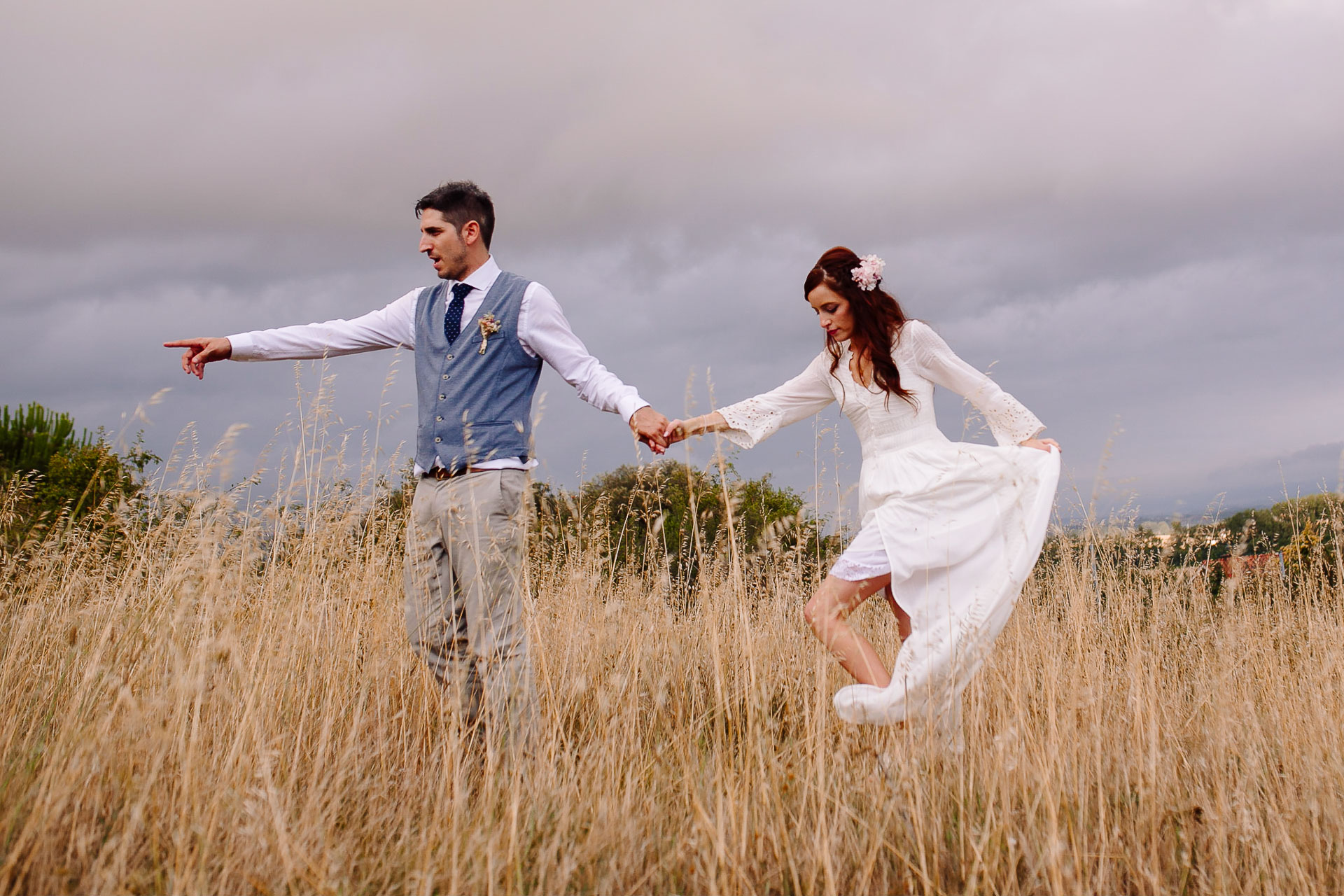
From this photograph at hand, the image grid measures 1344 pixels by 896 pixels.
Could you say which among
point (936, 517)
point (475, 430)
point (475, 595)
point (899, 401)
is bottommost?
point (475, 595)

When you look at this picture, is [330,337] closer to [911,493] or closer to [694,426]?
[694,426]

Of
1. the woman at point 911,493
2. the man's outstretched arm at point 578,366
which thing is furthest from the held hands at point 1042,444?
the man's outstretched arm at point 578,366

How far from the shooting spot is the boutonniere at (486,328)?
2.97 metres

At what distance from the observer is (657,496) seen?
3.32 meters

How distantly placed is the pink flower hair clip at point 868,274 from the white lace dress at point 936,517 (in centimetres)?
24

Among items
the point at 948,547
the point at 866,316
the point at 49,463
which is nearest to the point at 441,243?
the point at 866,316

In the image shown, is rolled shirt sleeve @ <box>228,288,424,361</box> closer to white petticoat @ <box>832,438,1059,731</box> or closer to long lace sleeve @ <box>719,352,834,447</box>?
long lace sleeve @ <box>719,352,834,447</box>

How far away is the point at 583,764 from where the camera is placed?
242cm

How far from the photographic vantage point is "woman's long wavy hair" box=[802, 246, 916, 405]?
3363 millimetres

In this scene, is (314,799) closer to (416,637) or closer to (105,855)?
(105,855)

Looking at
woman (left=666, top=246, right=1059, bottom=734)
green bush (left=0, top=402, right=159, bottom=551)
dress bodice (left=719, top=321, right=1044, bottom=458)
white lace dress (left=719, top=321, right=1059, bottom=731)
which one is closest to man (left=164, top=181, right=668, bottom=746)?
woman (left=666, top=246, right=1059, bottom=734)

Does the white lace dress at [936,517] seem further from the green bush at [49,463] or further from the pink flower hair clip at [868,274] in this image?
the green bush at [49,463]

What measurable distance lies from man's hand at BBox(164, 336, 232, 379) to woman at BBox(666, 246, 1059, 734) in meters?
1.76

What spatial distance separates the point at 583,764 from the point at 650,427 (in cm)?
114
